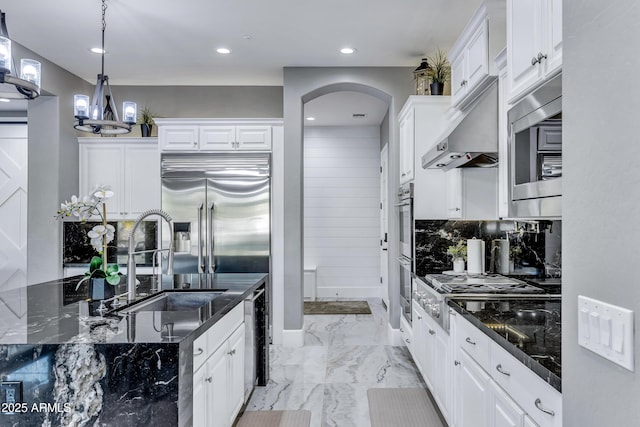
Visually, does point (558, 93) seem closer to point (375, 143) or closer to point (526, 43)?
point (526, 43)

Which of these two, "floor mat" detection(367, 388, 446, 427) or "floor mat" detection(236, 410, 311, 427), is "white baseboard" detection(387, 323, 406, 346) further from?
"floor mat" detection(236, 410, 311, 427)

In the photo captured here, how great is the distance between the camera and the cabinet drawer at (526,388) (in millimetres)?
1247

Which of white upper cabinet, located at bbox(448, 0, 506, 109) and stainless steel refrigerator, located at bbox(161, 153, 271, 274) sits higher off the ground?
white upper cabinet, located at bbox(448, 0, 506, 109)

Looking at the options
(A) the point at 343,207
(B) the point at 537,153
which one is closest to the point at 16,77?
(B) the point at 537,153

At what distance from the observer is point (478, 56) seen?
8.93ft

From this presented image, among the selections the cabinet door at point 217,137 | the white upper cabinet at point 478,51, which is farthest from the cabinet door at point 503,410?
the cabinet door at point 217,137

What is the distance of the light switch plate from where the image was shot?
32.3 inches

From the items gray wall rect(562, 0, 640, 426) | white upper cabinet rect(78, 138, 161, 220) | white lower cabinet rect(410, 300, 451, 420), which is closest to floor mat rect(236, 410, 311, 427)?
white lower cabinet rect(410, 300, 451, 420)

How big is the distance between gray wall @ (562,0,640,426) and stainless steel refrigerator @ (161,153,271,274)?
11.8 ft

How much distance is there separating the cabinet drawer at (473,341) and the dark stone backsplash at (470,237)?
97 centimetres

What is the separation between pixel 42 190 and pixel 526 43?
473cm

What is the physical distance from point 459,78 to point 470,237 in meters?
1.33

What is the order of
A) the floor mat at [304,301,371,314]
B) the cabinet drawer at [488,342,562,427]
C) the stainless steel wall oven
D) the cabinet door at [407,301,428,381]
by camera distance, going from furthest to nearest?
the floor mat at [304,301,371,314] → the stainless steel wall oven → the cabinet door at [407,301,428,381] → the cabinet drawer at [488,342,562,427]

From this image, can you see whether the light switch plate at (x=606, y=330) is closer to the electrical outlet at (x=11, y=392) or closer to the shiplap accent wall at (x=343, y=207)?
the electrical outlet at (x=11, y=392)
